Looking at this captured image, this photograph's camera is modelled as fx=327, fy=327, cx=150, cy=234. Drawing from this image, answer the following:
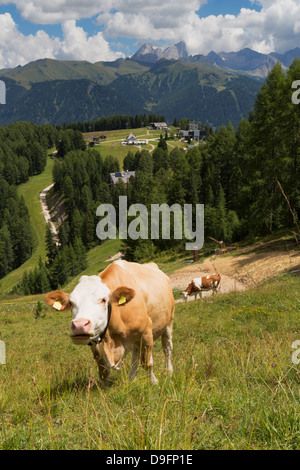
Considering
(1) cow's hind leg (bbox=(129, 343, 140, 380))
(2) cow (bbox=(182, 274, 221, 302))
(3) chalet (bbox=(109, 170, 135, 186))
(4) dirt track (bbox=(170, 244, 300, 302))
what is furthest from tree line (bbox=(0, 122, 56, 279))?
(1) cow's hind leg (bbox=(129, 343, 140, 380))

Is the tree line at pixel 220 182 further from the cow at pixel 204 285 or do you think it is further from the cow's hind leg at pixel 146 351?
the cow at pixel 204 285

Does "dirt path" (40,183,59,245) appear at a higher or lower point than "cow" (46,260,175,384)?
lower

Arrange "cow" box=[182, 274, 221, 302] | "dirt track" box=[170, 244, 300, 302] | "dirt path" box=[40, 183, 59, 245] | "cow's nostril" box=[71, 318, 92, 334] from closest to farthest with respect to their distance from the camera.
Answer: "cow's nostril" box=[71, 318, 92, 334], "cow" box=[182, 274, 221, 302], "dirt track" box=[170, 244, 300, 302], "dirt path" box=[40, 183, 59, 245]

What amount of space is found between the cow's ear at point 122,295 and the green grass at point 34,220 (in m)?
105

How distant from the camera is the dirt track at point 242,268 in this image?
23.1 meters

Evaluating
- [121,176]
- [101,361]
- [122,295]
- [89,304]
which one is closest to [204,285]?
[101,361]

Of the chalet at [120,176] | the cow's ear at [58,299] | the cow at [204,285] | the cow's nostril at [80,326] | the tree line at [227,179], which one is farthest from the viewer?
the chalet at [120,176]

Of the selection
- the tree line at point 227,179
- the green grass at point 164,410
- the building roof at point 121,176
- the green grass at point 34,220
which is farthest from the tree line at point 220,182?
the green grass at point 34,220

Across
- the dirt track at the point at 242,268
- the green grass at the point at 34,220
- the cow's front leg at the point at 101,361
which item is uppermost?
the cow's front leg at the point at 101,361

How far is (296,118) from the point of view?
2661 cm

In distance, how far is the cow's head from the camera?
4.27 m

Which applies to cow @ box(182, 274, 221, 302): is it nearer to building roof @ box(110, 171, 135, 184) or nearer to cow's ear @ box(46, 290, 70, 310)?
cow's ear @ box(46, 290, 70, 310)

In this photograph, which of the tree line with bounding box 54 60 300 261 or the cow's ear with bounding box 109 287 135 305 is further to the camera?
the tree line with bounding box 54 60 300 261

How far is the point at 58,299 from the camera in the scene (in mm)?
5078
